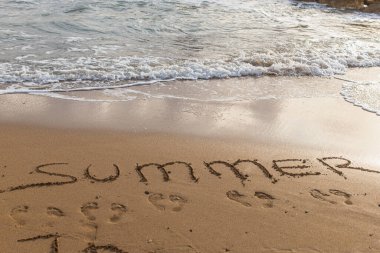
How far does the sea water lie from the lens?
20.6 feet

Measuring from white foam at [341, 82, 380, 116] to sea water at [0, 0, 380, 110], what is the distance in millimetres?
630

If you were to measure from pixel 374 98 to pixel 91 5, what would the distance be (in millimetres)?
7308

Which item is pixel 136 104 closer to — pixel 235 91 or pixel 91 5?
pixel 235 91

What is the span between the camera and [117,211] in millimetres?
3344

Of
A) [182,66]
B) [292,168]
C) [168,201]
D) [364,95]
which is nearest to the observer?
[168,201]

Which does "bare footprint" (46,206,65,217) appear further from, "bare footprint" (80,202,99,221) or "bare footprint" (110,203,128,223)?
"bare footprint" (110,203,128,223)

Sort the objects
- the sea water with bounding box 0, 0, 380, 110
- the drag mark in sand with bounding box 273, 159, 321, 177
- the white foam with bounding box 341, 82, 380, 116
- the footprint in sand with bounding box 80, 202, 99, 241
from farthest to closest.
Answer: the sea water with bounding box 0, 0, 380, 110 → the white foam with bounding box 341, 82, 380, 116 → the drag mark in sand with bounding box 273, 159, 321, 177 → the footprint in sand with bounding box 80, 202, 99, 241

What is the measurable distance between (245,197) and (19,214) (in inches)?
70.0

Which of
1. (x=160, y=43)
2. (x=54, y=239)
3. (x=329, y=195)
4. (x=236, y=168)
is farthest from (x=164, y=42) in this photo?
(x=54, y=239)

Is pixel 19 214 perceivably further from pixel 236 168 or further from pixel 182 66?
pixel 182 66

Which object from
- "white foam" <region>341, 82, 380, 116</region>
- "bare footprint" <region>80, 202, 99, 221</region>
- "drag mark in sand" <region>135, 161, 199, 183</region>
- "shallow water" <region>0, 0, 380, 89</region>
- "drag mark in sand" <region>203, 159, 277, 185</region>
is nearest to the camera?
"bare footprint" <region>80, 202, 99, 221</region>

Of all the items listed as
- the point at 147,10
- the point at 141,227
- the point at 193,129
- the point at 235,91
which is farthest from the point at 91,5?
the point at 141,227

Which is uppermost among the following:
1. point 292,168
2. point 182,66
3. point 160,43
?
point 160,43

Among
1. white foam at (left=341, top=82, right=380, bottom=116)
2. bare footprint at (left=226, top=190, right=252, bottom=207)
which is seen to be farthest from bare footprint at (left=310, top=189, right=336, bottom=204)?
white foam at (left=341, top=82, right=380, bottom=116)
